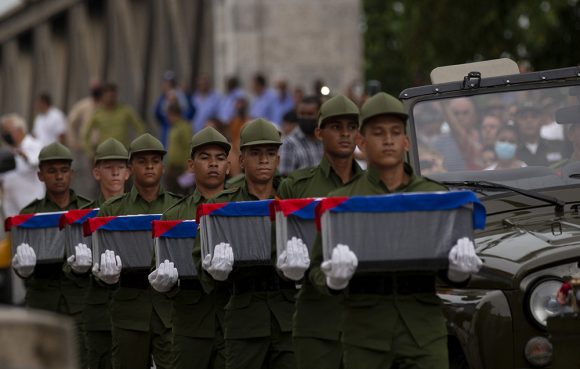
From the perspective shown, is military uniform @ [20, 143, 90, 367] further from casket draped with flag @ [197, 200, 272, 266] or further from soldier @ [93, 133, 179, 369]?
casket draped with flag @ [197, 200, 272, 266]

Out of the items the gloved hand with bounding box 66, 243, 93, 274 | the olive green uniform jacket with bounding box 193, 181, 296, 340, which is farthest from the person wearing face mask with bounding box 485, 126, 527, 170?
the gloved hand with bounding box 66, 243, 93, 274

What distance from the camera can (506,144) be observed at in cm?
1043

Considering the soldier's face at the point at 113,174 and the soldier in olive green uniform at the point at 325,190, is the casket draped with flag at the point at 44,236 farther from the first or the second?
the soldier in olive green uniform at the point at 325,190

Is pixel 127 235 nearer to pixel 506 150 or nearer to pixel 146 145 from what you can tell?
pixel 146 145

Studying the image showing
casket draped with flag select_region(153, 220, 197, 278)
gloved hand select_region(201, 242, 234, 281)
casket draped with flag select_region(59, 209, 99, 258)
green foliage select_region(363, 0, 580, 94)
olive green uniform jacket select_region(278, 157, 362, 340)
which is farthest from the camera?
green foliage select_region(363, 0, 580, 94)

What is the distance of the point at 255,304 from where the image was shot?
9.58 metres

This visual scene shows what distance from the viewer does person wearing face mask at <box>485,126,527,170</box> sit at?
33.7 ft

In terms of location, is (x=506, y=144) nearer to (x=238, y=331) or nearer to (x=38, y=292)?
(x=238, y=331)

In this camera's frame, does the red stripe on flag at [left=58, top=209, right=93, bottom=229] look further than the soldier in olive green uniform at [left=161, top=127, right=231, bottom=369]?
Yes

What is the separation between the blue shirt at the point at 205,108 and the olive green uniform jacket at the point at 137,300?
47.6ft

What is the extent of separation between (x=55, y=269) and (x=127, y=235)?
6.35 ft

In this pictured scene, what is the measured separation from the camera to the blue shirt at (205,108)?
25984 mm

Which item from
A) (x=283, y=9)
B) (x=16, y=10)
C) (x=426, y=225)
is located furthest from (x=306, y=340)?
(x=16, y=10)

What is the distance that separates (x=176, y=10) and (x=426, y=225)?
32938mm
